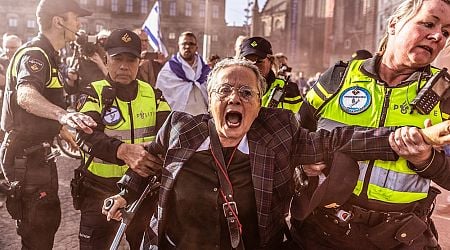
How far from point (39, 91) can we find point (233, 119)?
1.89 metres

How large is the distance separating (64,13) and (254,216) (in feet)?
8.83

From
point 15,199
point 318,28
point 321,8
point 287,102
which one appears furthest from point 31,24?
point 15,199

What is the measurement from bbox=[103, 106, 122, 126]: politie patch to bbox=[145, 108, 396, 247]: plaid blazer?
1.04 meters

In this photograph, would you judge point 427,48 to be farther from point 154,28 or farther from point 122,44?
point 154,28

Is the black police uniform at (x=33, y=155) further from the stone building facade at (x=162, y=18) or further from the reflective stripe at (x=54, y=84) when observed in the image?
the stone building facade at (x=162, y=18)

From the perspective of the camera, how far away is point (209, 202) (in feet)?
7.78

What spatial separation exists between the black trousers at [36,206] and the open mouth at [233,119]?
2.19 meters

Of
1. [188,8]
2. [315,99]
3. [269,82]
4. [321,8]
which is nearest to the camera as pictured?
[315,99]

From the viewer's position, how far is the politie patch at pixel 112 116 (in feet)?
11.3

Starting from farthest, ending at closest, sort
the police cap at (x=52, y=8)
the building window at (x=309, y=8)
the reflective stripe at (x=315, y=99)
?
the building window at (x=309, y=8), the police cap at (x=52, y=8), the reflective stripe at (x=315, y=99)

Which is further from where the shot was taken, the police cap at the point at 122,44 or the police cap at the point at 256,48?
the police cap at the point at 256,48

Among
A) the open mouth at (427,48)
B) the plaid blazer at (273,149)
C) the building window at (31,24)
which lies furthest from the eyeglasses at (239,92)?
the building window at (31,24)

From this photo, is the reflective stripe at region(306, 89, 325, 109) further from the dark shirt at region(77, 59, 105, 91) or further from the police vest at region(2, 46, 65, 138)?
the dark shirt at region(77, 59, 105, 91)

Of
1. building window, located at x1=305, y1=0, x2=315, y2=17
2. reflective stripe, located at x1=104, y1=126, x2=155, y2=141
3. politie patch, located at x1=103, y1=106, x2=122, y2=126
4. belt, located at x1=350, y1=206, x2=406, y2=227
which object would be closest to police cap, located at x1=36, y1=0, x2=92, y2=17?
politie patch, located at x1=103, y1=106, x2=122, y2=126
